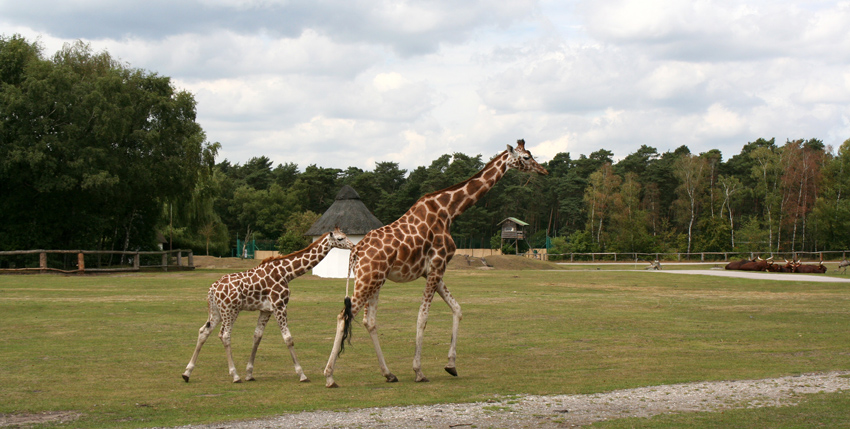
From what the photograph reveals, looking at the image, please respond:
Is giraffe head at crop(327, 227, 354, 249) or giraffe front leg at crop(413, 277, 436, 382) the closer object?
giraffe front leg at crop(413, 277, 436, 382)

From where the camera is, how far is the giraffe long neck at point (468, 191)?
11.4 meters

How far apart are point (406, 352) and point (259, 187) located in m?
108

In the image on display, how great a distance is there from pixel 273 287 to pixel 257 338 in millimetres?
821

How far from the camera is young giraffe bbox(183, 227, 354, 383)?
35.0 ft

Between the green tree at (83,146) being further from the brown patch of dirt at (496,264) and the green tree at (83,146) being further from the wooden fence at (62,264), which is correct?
the brown patch of dirt at (496,264)

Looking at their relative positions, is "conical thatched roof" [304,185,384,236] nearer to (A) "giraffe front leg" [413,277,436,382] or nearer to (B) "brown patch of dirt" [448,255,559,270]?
(B) "brown patch of dirt" [448,255,559,270]

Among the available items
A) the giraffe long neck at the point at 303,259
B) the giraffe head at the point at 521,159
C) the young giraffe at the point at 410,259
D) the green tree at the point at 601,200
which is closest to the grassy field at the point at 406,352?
the young giraffe at the point at 410,259

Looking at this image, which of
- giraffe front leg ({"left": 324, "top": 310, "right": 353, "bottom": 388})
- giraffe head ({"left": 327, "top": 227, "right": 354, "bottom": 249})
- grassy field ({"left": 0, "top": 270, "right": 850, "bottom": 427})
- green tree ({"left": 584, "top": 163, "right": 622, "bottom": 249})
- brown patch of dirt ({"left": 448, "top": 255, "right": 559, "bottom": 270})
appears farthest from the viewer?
green tree ({"left": 584, "top": 163, "right": 622, "bottom": 249})

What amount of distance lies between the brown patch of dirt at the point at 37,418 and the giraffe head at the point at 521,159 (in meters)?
7.42

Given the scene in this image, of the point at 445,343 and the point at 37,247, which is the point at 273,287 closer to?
the point at 445,343

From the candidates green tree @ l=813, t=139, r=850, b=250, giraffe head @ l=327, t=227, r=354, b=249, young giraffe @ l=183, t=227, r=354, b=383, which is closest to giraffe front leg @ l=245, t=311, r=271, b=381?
young giraffe @ l=183, t=227, r=354, b=383

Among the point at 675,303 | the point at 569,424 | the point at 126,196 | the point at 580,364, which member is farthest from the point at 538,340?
the point at 126,196

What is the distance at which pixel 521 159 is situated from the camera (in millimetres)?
11883

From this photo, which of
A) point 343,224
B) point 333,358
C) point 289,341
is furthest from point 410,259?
point 343,224
